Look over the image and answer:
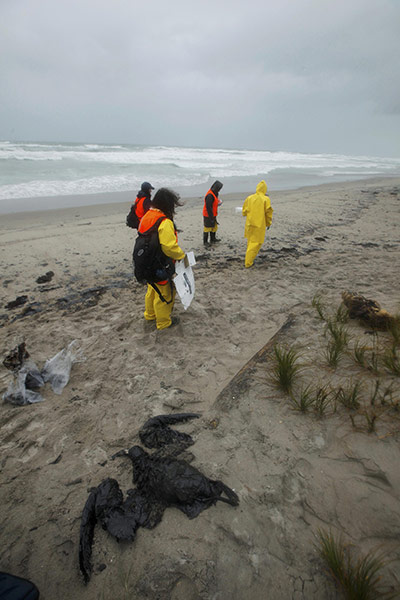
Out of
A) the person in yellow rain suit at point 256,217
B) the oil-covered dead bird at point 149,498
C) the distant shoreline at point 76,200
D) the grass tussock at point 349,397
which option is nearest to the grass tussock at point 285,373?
the grass tussock at point 349,397

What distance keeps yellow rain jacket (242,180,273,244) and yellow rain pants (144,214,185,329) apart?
2944 millimetres

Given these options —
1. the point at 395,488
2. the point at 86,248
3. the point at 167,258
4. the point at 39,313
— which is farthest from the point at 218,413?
the point at 86,248

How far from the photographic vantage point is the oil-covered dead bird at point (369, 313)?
322cm

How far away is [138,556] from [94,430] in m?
1.06

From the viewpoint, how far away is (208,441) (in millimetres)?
2195

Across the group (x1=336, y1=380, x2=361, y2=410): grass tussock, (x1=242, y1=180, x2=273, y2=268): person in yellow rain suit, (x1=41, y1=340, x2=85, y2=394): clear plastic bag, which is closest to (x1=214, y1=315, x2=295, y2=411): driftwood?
(x1=336, y1=380, x2=361, y2=410): grass tussock

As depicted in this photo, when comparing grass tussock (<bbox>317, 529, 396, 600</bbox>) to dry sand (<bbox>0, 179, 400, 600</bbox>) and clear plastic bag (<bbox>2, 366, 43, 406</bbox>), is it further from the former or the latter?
clear plastic bag (<bbox>2, 366, 43, 406</bbox>)

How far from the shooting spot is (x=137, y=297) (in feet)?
15.9

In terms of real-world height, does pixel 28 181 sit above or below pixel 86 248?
above

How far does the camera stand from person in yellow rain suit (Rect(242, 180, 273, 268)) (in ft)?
19.0

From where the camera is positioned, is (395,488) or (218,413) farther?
(218,413)

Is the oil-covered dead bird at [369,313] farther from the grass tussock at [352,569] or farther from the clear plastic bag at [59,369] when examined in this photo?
the clear plastic bag at [59,369]

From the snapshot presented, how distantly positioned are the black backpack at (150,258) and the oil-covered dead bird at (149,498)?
201cm

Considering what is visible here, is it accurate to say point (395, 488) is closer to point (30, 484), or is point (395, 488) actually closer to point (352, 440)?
point (352, 440)
